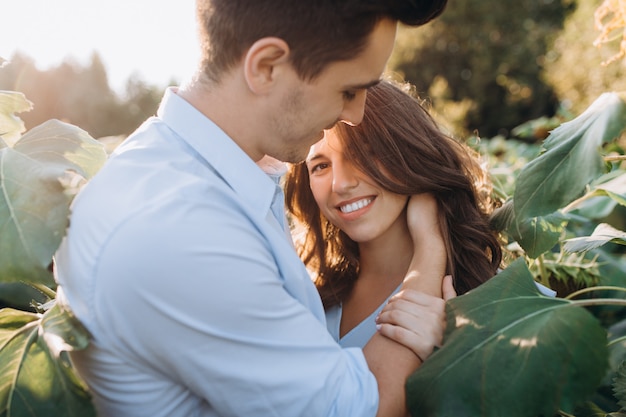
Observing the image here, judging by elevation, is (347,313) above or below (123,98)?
above

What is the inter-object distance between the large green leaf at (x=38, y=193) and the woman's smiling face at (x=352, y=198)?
0.83 meters

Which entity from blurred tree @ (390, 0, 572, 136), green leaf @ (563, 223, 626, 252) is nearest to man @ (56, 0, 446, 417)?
green leaf @ (563, 223, 626, 252)

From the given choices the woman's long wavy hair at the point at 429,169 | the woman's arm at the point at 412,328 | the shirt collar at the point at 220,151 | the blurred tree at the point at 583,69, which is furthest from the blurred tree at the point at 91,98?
the shirt collar at the point at 220,151

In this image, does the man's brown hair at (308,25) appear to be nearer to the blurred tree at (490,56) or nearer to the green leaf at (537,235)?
the green leaf at (537,235)

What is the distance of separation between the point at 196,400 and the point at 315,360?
0.30 metres

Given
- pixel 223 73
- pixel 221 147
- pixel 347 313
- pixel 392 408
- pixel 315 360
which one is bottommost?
pixel 347 313

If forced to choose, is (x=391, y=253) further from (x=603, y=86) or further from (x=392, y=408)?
(x=603, y=86)

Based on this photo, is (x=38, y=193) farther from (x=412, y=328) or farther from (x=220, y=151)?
(x=412, y=328)

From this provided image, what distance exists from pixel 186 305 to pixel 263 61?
0.61 meters

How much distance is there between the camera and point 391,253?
7.85 feet

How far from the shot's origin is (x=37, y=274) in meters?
1.28

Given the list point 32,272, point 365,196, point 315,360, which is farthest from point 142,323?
point 365,196

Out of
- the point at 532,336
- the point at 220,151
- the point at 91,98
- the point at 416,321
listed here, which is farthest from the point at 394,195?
the point at 91,98

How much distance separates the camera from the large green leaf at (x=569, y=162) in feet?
4.38
